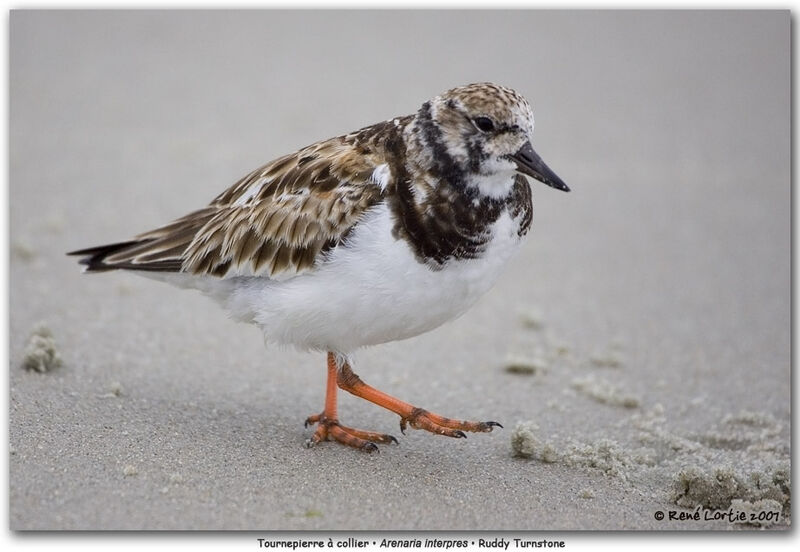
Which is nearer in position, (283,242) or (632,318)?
(283,242)

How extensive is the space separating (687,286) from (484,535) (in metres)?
4.00

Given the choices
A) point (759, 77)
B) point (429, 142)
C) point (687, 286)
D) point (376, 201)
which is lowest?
point (687, 286)

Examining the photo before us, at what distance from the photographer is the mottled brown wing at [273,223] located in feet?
14.0

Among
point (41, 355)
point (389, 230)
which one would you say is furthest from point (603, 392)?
point (41, 355)

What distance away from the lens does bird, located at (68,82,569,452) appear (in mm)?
4086

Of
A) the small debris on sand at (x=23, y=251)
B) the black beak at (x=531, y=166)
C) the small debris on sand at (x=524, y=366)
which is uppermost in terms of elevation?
the black beak at (x=531, y=166)

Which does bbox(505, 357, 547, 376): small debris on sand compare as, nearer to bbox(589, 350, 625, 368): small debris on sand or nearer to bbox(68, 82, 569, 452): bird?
bbox(589, 350, 625, 368): small debris on sand

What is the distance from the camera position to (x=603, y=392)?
5.67 meters

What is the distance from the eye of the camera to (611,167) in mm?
8953

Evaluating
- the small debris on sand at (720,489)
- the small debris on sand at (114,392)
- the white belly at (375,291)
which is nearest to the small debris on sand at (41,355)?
the small debris on sand at (114,392)

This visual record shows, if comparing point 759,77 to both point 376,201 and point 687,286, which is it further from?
point 376,201

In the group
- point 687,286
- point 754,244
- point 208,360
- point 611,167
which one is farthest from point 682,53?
point 208,360

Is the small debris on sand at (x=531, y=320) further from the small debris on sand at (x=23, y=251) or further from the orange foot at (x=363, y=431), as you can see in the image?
the small debris on sand at (x=23, y=251)

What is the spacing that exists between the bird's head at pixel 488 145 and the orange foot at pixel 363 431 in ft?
3.86
